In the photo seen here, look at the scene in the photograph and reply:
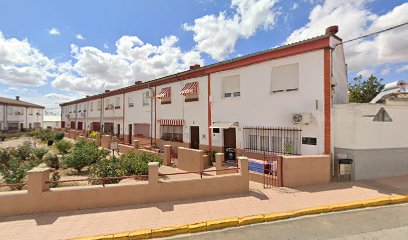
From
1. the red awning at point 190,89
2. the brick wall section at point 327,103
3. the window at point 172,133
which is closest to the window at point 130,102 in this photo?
the window at point 172,133

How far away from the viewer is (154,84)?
19453mm

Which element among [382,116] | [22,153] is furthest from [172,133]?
[382,116]

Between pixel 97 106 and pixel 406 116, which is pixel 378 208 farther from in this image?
pixel 97 106

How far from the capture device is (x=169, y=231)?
5.58 m

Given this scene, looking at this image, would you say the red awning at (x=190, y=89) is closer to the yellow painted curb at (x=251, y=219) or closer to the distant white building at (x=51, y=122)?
the yellow painted curb at (x=251, y=219)

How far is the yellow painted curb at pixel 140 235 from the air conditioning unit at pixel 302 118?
25.8 ft

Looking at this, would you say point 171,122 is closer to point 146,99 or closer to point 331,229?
point 146,99

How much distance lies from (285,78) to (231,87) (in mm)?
3472

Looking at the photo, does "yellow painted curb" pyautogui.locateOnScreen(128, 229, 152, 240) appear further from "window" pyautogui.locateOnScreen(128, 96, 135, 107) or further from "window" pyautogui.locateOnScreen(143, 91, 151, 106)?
"window" pyautogui.locateOnScreen(128, 96, 135, 107)

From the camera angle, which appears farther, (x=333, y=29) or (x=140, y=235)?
(x=333, y=29)

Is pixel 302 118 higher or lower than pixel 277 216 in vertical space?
higher

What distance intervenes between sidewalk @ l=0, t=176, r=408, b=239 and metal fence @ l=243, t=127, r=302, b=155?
7.91 feet

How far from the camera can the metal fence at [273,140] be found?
34.5 feet

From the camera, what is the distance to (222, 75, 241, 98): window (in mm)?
13148
